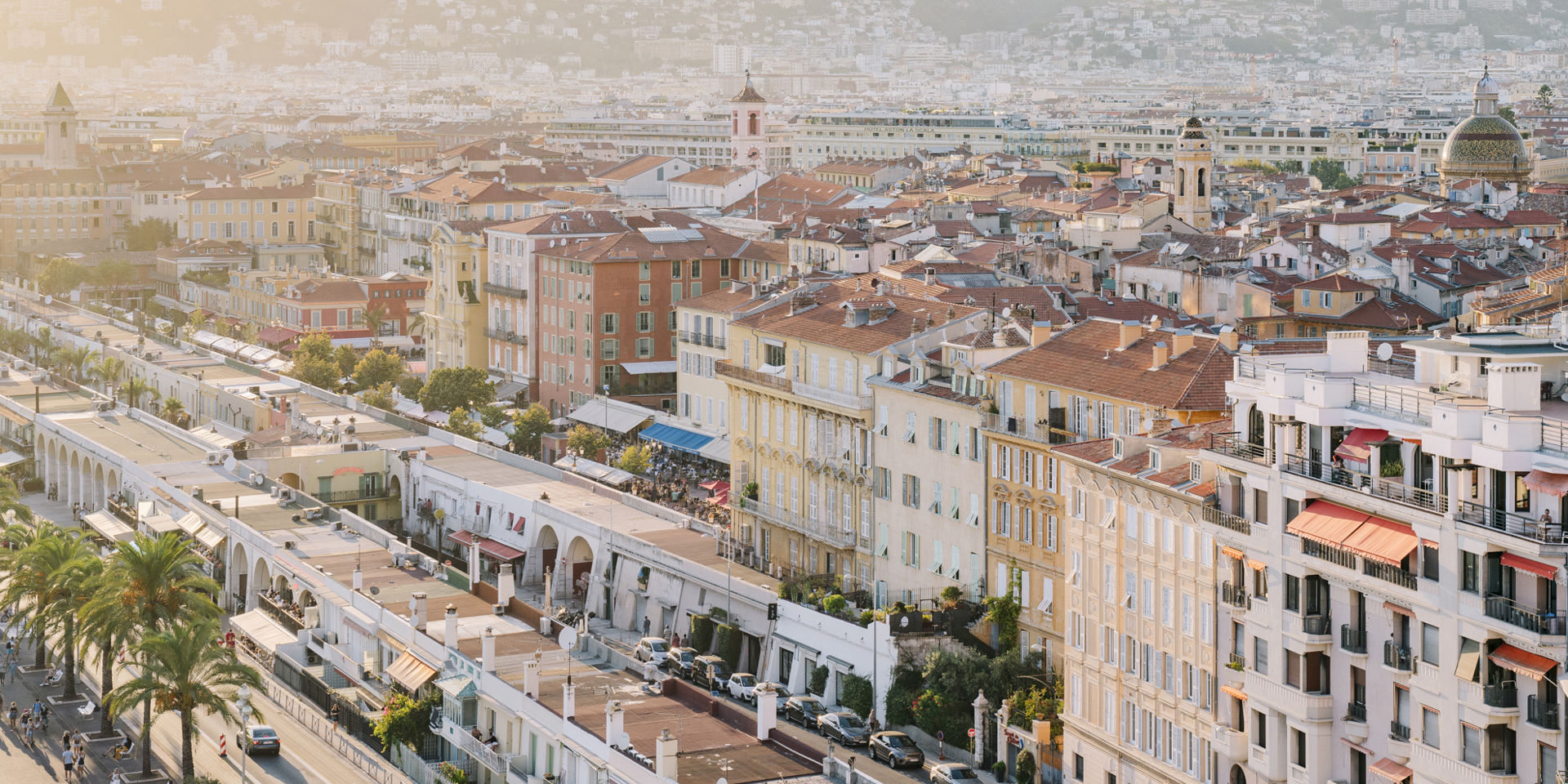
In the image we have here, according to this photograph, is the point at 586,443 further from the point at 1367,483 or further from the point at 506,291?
the point at 1367,483

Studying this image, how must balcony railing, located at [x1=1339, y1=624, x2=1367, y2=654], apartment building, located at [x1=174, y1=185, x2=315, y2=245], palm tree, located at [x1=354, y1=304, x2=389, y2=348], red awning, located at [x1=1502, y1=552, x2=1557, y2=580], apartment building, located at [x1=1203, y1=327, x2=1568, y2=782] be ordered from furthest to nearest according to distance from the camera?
apartment building, located at [x1=174, y1=185, x2=315, y2=245] < palm tree, located at [x1=354, y1=304, x2=389, y2=348] < balcony railing, located at [x1=1339, y1=624, x2=1367, y2=654] < apartment building, located at [x1=1203, y1=327, x2=1568, y2=782] < red awning, located at [x1=1502, y1=552, x2=1557, y2=580]

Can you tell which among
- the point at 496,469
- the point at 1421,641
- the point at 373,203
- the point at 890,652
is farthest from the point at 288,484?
the point at 373,203

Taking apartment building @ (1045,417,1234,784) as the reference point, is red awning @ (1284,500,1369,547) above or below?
above

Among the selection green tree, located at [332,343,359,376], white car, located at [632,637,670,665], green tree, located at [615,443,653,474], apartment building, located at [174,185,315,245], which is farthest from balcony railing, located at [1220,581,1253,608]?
apartment building, located at [174,185,315,245]

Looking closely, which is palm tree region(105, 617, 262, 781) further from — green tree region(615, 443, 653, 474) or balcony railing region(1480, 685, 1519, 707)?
green tree region(615, 443, 653, 474)

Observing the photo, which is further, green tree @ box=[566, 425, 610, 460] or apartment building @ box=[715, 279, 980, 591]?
green tree @ box=[566, 425, 610, 460]
